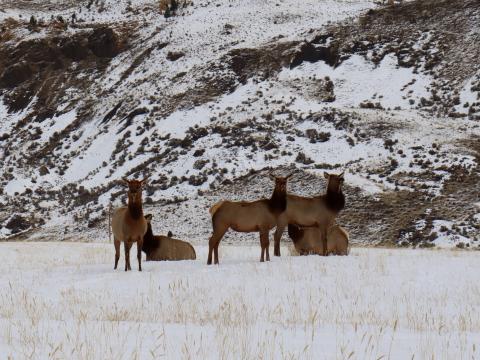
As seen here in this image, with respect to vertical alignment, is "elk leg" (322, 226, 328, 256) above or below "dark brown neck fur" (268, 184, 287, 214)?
below

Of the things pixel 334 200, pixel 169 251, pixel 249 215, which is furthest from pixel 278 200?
pixel 169 251

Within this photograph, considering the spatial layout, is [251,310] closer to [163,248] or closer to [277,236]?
[277,236]

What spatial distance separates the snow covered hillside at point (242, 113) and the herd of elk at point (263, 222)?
17.9m

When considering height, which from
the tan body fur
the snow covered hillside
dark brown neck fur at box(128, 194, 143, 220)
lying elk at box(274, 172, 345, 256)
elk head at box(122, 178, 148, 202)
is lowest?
the snow covered hillside

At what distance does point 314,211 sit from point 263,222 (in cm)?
172

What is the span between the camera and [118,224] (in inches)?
492

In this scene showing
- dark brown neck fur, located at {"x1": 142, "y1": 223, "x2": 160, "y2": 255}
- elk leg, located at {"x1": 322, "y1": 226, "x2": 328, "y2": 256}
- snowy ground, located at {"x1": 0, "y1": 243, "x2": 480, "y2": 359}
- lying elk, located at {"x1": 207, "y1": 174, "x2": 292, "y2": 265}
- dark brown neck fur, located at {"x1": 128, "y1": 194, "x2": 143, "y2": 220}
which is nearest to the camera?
snowy ground, located at {"x1": 0, "y1": 243, "x2": 480, "y2": 359}

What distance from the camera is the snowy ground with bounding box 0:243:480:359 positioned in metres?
4.84

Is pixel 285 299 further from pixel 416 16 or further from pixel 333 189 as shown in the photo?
pixel 416 16

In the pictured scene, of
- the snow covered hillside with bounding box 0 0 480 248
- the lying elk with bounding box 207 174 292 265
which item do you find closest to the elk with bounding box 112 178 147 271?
the lying elk with bounding box 207 174 292 265

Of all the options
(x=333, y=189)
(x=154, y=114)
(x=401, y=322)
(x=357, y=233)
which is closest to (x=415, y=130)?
(x=357, y=233)

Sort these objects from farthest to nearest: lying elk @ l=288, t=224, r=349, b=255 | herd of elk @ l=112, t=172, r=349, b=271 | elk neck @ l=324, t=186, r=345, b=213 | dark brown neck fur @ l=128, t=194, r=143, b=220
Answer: lying elk @ l=288, t=224, r=349, b=255 → elk neck @ l=324, t=186, r=345, b=213 → herd of elk @ l=112, t=172, r=349, b=271 → dark brown neck fur @ l=128, t=194, r=143, b=220

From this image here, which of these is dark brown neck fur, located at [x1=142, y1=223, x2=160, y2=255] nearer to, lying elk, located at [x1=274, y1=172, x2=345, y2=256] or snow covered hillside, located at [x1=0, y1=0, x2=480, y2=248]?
lying elk, located at [x1=274, y1=172, x2=345, y2=256]

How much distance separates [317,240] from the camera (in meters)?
14.5
